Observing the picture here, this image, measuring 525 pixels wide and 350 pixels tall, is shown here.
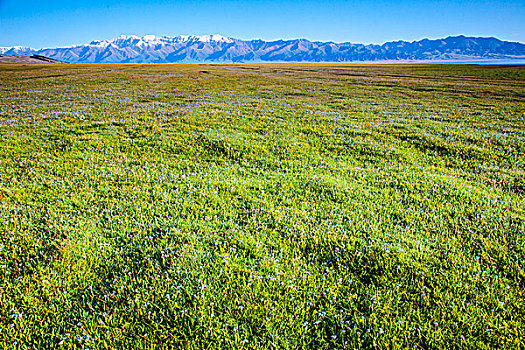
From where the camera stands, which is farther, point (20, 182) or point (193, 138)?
point (193, 138)

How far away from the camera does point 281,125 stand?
664 inches

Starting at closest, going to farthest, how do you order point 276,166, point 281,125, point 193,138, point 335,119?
point 276,166, point 193,138, point 281,125, point 335,119

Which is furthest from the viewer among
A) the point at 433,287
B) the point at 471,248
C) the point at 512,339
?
the point at 471,248

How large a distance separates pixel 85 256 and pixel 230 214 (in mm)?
3230

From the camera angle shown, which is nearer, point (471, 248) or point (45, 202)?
point (471, 248)

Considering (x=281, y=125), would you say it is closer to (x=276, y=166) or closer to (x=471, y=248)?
(x=276, y=166)

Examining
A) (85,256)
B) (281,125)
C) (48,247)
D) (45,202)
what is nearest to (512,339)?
(85,256)

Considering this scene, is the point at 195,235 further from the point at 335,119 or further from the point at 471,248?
the point at 335,119

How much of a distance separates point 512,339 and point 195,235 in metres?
5.67

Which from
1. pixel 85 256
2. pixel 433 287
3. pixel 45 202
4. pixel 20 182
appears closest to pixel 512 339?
pixel 433 287

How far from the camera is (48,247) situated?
18.7 feet

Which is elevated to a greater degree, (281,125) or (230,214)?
(281,125)

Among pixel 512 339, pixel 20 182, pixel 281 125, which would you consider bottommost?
pixel 512 339

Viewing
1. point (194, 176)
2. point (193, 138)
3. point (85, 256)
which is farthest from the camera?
point (193, 138)
